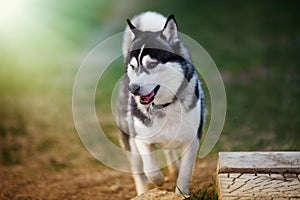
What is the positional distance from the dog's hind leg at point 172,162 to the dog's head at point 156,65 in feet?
4.01

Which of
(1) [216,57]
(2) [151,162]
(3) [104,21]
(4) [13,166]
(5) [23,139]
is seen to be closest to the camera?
(2) [151,162]

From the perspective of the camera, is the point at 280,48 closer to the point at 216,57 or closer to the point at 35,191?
the point at 216,57

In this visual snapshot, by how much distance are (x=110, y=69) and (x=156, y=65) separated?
672 cm

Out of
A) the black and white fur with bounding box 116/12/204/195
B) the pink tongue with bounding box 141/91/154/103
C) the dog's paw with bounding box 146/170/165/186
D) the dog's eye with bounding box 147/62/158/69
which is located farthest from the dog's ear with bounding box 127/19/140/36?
the dog's paw with bounding box 146/170/165/186

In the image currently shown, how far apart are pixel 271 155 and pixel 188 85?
0.82 m

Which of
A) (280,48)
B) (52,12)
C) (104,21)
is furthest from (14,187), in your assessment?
(104,21)

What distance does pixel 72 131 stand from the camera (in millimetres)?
7168

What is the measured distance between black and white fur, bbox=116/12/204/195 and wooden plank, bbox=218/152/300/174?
41cm

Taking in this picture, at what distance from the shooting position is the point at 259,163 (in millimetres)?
3820

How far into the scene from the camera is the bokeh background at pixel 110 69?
21.3 feet

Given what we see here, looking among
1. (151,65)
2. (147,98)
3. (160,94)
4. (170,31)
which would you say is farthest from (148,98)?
(170,31)

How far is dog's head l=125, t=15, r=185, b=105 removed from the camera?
3.83 meters

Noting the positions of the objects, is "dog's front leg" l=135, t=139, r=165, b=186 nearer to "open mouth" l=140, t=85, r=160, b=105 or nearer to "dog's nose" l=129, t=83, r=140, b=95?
"open mouth" l=140, t=85, r=160, b=105

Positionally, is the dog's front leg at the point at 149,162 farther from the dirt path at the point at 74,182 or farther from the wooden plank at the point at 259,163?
the wooden plank at the point at 259,163
